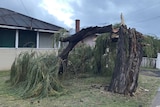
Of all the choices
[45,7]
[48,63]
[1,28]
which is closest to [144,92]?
[48,63]

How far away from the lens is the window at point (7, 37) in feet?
51.5

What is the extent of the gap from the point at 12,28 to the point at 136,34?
9544mm

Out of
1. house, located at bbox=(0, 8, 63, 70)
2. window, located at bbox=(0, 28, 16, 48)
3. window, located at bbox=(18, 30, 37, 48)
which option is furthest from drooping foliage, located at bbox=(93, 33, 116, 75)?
window, located at bbox=(0, 28, 16, 48)

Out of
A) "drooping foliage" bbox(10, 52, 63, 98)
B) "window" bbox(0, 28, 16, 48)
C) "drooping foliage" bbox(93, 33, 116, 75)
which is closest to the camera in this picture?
"drooping foliage" bbox(10, 52, 63, 98)

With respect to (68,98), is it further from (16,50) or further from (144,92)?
(16,50)

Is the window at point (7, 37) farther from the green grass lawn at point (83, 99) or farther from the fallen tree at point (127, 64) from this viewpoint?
the fallen tree at point (127, 64)

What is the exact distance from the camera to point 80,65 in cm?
1236

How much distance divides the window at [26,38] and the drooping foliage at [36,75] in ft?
25.3

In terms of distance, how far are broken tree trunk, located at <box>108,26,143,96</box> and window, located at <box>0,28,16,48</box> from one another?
1007 centimetres

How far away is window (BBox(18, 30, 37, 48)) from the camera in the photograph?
1684cm

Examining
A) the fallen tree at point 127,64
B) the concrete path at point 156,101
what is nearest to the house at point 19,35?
the fallen tree at point 127,64

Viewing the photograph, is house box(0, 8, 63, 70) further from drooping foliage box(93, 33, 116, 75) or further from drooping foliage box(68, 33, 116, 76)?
drooping foliage box(93, 33, 116, 75)

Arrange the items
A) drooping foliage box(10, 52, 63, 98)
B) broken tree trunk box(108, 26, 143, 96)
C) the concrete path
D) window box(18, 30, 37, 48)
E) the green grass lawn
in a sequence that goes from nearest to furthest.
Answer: the green grass lawn, the concrete path, drooping foliage box(10, 52, 63, 98), broken tree trunk box(108, 26, 143, 96), window box(18, 30, 37, 48)

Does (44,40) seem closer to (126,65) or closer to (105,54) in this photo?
(105,54)
